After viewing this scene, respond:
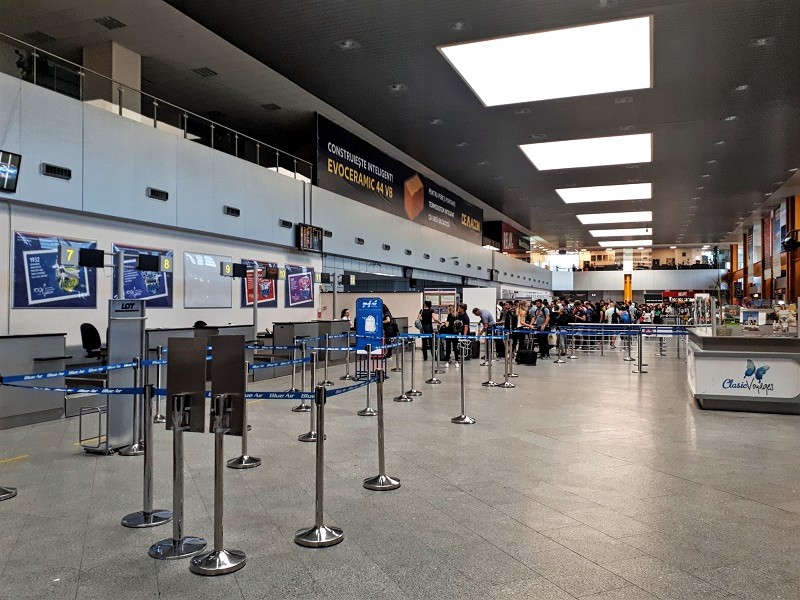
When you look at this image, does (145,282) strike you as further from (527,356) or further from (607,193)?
(607,193)

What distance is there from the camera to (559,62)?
10461mm

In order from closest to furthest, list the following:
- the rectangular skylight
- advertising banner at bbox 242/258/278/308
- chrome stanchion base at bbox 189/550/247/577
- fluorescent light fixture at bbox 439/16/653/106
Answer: chrome stanchion base at bbox 189/550/247/577 < fluorescent light fixture at bbox 439/16/653/106 < advertising banner at bbox 242/258/278/308 < the rectangular skylight

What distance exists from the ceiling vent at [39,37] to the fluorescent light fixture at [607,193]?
1710 cm

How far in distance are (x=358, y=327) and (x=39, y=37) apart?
7.57m

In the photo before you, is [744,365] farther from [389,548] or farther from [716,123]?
[716,123]

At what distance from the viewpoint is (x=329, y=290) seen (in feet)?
54.9

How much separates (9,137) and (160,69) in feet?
14.5

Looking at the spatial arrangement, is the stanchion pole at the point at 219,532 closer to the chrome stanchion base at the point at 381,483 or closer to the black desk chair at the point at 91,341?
the chrome stanchion base at the point at 381,483

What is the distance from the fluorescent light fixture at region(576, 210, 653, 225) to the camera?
27.8 metres

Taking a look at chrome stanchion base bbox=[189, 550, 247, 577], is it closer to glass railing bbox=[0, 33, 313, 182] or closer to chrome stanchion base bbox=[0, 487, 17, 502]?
chrome stanchion base bbox=[0, 487, 17, 502]

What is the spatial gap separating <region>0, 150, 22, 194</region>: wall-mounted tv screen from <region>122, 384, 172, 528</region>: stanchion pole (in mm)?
5269

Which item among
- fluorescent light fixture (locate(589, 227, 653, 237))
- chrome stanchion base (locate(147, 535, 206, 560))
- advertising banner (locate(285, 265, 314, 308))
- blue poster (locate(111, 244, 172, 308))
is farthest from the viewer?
fluorescent light fixture (locate(589, 227, 653, 237))

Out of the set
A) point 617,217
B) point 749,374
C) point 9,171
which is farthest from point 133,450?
point 617,217

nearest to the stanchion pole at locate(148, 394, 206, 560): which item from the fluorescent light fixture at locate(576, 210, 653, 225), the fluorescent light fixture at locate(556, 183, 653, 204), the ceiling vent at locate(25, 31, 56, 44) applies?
the ceiling vent at locate(25, 31, 56, 44)
